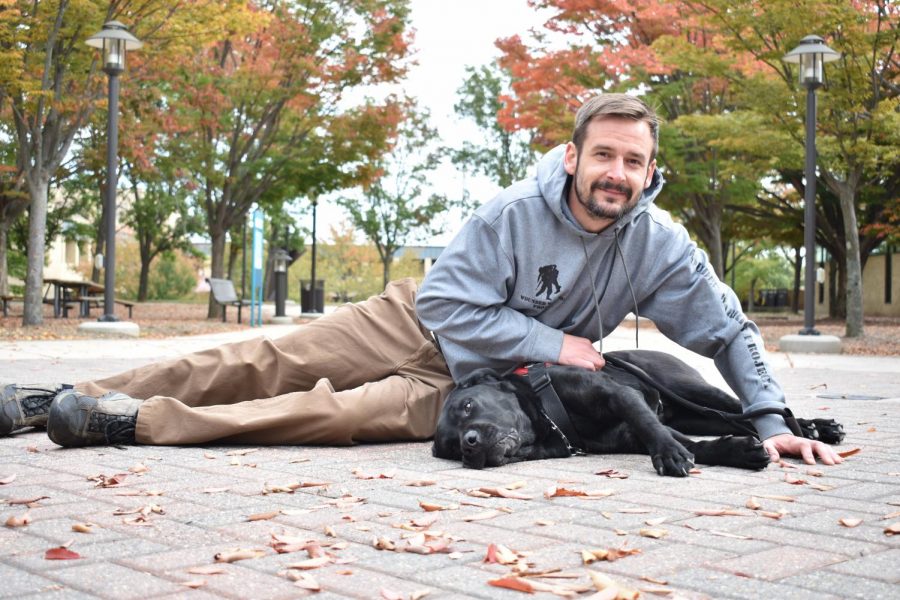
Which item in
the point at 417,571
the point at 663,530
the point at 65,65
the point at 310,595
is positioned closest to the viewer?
the point at 310,595

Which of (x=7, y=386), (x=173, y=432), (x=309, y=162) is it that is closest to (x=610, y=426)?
(x=173, y=432)

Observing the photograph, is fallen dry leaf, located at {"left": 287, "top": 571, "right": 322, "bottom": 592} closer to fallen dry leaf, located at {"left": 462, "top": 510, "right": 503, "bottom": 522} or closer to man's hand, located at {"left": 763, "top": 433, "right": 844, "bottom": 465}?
fallen dry leaf, located at {"left": 462, "top": 510, "right": 503, "bottom": 522}

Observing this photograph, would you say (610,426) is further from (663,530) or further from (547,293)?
(663,530)

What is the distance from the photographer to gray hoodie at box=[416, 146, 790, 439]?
4117mm

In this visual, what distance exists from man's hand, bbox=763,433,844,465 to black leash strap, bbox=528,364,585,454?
73 centimetres

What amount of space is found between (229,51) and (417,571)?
21.0 meters

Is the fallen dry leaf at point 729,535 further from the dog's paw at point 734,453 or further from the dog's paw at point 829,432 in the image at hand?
the dog's paw at point 829,432

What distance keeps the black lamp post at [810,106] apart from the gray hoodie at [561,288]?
9.94 metres

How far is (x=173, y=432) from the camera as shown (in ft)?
14.1

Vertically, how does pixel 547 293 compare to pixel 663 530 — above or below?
above

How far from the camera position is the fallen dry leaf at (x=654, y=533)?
270 centimetres

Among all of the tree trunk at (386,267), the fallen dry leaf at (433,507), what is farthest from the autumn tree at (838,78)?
the tree trunk at (386,267)

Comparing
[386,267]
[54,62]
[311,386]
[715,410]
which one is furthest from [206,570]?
[386,267]

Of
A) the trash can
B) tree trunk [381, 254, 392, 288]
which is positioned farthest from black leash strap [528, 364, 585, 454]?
tree trunk [381, 254, 392, 288]
